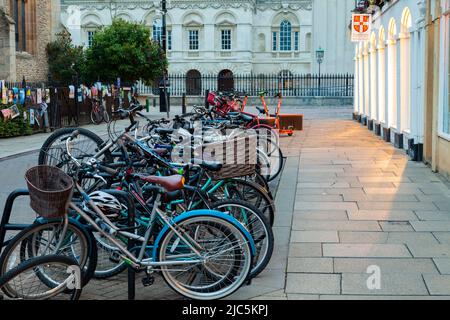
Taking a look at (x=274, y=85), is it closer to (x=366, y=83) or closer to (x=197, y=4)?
(x=197, y=4)

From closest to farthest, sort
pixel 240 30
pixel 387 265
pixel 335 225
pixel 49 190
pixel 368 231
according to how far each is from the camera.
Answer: pixel 49 190
pixel 387 265
pixel 368 231
pixel 335 225
pixel 240 30

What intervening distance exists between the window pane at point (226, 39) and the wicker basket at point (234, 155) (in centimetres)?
6153

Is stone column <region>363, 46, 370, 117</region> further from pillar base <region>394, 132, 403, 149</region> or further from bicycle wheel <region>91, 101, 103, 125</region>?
bicycle wheel <region>91, 101, 103, 125</region>

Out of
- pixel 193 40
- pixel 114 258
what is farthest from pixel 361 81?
pixel 193 40

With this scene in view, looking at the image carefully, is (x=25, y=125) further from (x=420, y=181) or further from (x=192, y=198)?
(x=192, y=198)

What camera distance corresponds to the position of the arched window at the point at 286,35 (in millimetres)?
68562

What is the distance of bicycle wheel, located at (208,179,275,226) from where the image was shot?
6362 mm

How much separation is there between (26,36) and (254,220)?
31335 mm

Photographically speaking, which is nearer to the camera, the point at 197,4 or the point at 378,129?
the point at 378,129

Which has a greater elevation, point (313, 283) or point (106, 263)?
point (106, 263)

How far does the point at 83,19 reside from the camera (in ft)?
224

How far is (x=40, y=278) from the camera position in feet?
15.4

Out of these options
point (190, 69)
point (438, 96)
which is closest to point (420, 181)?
point (438, 96)

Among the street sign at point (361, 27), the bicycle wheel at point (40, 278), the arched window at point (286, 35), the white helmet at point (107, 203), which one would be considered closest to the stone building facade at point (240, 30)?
the arched window at point (286, 35)
